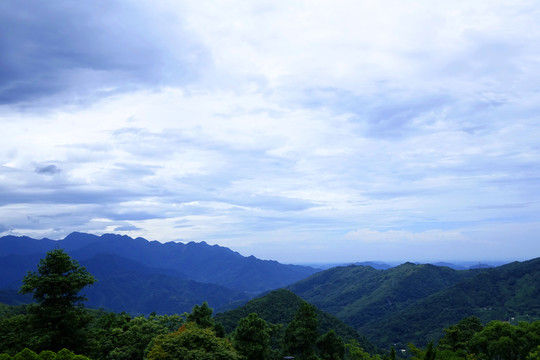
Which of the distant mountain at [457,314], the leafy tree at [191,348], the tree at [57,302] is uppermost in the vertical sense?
the tree at [57,302]

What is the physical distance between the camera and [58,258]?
28.8 metres

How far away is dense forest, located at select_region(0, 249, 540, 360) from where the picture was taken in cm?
2702

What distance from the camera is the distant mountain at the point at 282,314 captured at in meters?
112

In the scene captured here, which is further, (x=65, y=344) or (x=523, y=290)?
(x=523, y=290)

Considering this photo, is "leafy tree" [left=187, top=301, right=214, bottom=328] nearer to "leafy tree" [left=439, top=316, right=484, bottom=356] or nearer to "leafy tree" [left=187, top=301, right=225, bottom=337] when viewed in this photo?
"leafy tree" [left=187, top=301, right=225, bottom=337]

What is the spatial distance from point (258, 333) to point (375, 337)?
16614cm

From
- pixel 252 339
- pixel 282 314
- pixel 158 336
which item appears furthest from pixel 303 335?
pixel 282 314

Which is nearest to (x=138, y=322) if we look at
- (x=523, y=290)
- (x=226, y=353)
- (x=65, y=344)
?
(x=65, y=344)

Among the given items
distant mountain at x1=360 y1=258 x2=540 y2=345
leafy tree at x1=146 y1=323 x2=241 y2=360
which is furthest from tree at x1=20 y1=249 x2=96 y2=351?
distant mountain at x1=360 y1=258 x2=540 y2=345

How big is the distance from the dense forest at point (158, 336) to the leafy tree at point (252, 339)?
0.05 metres

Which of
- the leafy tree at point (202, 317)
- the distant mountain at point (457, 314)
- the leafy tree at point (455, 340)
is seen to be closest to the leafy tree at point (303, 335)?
the leafy tree at point (202, 317)

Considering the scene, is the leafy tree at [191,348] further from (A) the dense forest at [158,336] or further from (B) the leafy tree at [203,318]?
(B) the leafy tree at [203,318]

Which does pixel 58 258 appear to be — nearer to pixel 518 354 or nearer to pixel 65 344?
pixel 65 344

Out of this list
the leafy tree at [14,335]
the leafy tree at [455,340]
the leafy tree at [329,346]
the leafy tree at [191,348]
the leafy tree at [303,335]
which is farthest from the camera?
the leafy tree at [455,340]
